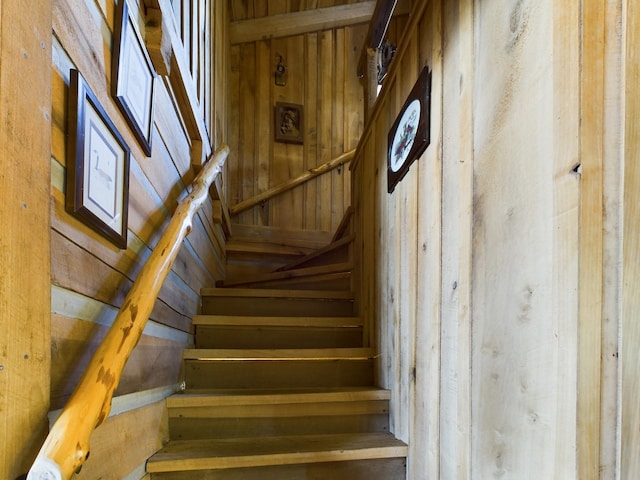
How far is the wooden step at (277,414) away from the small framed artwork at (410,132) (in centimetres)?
94

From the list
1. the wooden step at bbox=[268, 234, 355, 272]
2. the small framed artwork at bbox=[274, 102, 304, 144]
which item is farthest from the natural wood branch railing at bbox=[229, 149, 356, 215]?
the wooden step at bbox=[268, 234, 355, 272]

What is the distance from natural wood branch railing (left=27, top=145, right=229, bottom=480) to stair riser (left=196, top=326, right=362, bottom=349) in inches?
37.4

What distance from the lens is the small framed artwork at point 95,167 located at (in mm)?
754

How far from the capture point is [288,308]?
2.31 meters

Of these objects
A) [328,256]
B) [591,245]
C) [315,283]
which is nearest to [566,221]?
[591,245]

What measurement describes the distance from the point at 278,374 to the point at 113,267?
1081mm

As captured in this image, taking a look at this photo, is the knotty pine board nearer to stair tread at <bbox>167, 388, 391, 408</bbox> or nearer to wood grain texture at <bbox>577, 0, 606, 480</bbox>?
wood grain texture at <bbox>577, 0, 606, 480</bbox>

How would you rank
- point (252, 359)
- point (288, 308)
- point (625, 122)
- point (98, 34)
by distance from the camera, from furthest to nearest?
point (288, 308), point (252, 359), point (98, 34), point (625, 122)

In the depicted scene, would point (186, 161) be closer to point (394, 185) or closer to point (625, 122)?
point (394, 185)

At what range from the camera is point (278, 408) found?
1.54 metres

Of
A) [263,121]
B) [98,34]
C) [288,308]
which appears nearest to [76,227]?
[98,34]

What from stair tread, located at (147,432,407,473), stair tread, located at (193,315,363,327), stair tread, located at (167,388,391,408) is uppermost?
stair tread, located at (193,315,363,327)

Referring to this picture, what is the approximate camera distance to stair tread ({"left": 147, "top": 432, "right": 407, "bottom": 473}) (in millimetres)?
1255

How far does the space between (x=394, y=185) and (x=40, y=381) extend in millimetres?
1382
